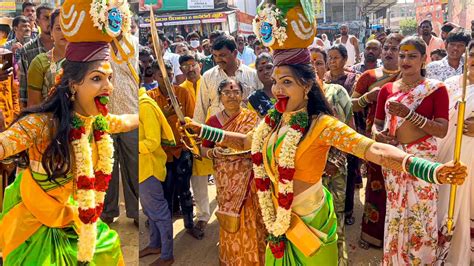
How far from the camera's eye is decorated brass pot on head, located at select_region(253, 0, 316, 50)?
121 inches

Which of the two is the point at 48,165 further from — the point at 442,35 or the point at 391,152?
the point at 442,35

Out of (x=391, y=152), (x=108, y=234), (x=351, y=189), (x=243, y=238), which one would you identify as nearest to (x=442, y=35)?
(x=351, y=189)

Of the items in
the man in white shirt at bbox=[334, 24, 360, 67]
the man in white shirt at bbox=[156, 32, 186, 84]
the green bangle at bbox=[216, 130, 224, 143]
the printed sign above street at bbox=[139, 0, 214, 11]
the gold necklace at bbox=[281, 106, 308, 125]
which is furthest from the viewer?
the man in white shirt at bbox=[334, 24, 360, 67]

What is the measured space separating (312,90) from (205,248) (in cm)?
251

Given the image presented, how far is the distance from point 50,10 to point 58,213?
1.06 meters

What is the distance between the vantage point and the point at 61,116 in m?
2.65

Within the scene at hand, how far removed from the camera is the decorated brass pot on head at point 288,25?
3.08 metres

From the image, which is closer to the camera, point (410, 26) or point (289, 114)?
point (289, 114)

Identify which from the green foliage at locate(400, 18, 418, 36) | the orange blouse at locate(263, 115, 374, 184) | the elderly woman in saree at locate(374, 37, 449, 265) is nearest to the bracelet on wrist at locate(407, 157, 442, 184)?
the orange blouse at locate(263, 115, 374, 184)

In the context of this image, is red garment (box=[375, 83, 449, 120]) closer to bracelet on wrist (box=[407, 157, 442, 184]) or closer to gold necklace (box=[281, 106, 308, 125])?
gold necklace (box=[281, 106, 308, 125])

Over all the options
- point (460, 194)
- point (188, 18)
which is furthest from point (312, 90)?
point (188, 18)

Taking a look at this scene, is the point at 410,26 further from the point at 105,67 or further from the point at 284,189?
the point at 105,67

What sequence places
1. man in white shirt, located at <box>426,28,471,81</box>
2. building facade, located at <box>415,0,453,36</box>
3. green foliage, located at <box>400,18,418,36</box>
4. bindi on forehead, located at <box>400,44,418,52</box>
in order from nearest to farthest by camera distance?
bindi on forehead, located at <box>400,44,418,52</box>
man in white shirt, located at <box>426,28,471,81</box>
building facade, located at <box>415,0,453,36</box>
green foliage, located at <box>400,18,418,36</box>

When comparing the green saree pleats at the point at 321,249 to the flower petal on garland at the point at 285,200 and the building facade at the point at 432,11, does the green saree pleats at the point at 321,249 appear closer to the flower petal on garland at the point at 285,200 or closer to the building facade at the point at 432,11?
the flower petal on garland at the point at 285,200
